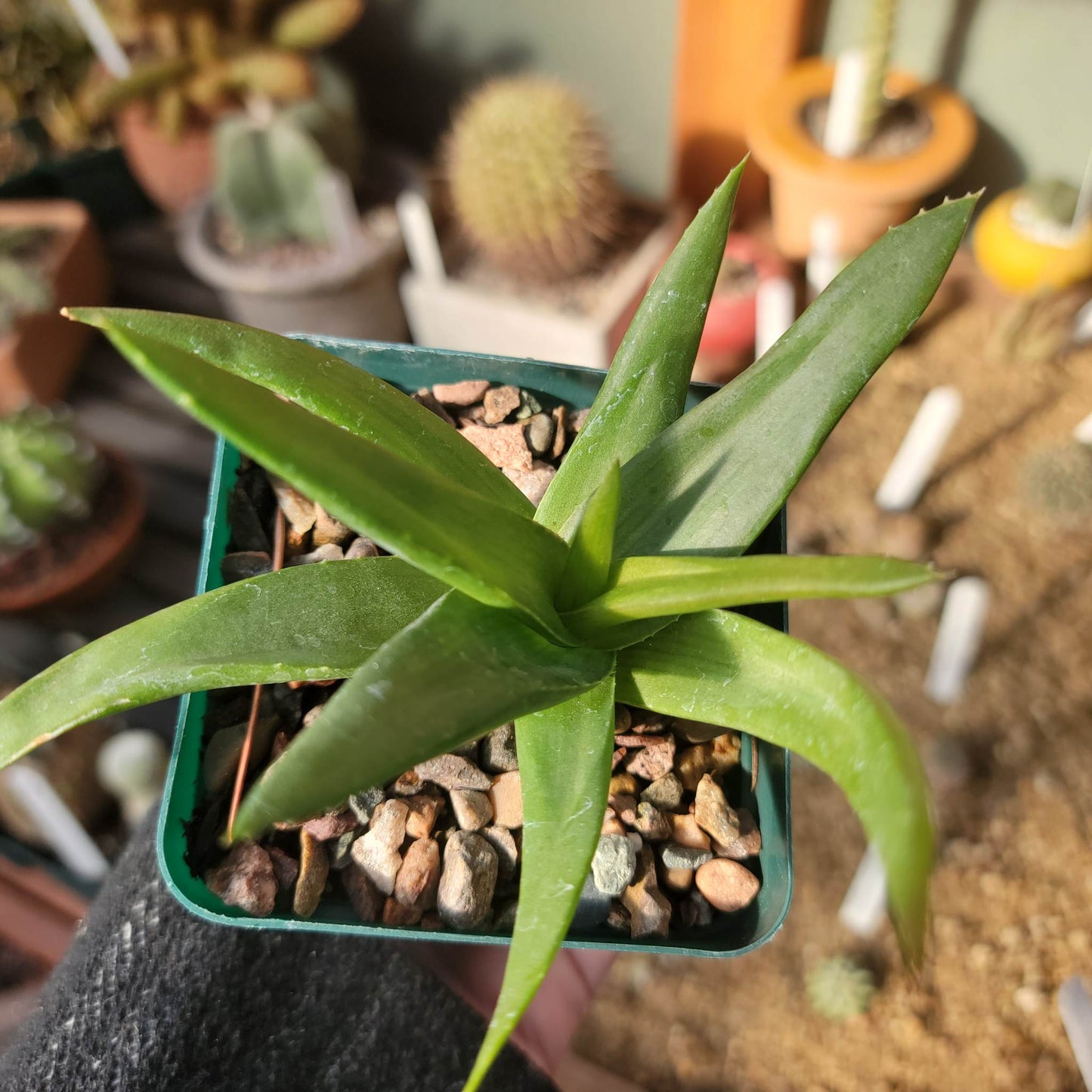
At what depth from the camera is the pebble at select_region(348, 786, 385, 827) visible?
1.91 feet

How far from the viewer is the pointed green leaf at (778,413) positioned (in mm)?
481

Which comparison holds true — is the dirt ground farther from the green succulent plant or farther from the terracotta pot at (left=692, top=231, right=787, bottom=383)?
the green succulent plant

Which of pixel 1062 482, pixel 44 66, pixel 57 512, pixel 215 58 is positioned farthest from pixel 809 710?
pixel 44 66

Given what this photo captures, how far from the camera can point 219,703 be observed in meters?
0.60

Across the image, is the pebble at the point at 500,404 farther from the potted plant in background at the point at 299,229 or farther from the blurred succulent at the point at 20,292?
the blurred succulent at the point at 20,292

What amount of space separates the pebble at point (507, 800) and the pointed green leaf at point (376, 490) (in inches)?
5.7

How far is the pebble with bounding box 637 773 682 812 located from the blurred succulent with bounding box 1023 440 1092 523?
3.36ft

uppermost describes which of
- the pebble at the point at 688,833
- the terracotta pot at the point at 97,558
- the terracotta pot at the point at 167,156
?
the pebble at the point at 688,833

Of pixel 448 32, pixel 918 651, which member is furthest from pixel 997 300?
pixel 448 32

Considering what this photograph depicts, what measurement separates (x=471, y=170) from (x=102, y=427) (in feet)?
2.68

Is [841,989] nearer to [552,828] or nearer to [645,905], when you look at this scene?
[645,905]

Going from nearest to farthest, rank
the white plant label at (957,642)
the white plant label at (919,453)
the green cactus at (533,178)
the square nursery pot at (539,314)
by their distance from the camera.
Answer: the white plant label at (957,642) → the white plant label at (919,453) → the green cactus at (533,178) → the square nursery pot at (539,314)

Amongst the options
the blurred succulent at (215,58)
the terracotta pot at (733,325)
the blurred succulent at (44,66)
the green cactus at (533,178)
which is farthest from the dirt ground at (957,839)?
the blurred succulent at (44,66)

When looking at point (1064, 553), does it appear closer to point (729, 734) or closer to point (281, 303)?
point (729, 734)
